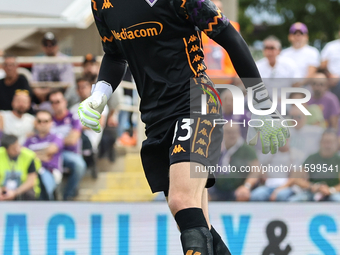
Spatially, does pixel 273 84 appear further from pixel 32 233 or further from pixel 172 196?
pixel 172 196

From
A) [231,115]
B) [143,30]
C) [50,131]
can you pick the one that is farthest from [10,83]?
[143,30]

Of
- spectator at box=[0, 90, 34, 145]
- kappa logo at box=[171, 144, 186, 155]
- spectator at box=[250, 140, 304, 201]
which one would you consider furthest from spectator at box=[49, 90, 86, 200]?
kappa logo at box=[171, 144, 186, 155]

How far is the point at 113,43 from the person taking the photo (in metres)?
3.32

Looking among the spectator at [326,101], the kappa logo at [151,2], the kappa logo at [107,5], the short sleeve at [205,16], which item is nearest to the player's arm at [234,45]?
the short sleeve at [205,16]

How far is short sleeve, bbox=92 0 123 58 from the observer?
10.4 ft

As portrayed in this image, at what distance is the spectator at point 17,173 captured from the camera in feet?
20.9

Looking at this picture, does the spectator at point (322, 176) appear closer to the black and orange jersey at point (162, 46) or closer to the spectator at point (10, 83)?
the black and orange jersey at point (162, 46)

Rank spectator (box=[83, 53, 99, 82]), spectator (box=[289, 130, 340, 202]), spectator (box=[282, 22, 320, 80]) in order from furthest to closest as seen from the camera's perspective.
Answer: spectator (box=[83, 53, 99, 82]) → spectator (box=[282, 22, 320, 80]) → spectator (box=[289, 130, 340, 202])

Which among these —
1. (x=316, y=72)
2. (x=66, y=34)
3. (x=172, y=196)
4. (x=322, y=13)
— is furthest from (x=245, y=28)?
(x=172, y=196)

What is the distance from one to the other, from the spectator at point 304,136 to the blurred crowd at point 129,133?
12mm

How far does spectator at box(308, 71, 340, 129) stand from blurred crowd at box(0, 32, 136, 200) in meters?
2.67

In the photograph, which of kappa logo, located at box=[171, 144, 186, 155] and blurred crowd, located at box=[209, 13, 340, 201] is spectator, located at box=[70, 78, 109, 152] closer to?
blurred crowd, located at box=[209, 13, 340, 201]

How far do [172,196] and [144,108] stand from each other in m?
0.64

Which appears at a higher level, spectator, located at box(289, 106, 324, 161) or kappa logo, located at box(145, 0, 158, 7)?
kappa logo, located at box(145, 0, 158, 7)
